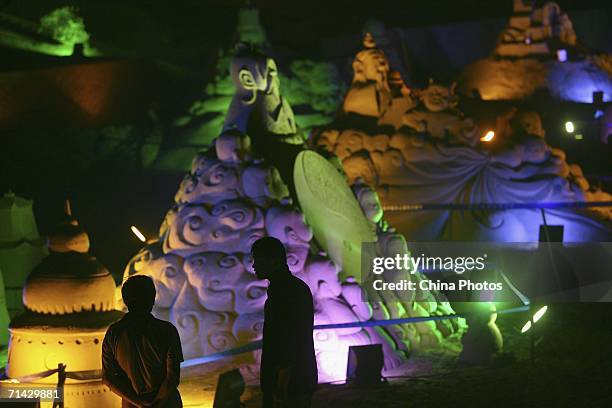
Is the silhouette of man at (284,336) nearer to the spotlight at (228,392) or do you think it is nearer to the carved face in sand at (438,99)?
the spotlight at (228,392)

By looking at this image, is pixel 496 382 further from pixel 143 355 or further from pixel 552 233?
pixel 552 233

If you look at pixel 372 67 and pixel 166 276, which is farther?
pixel 372 67

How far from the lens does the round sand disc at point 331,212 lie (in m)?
8.90

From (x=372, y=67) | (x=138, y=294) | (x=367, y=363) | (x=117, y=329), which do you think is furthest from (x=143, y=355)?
(x=372, y=67)

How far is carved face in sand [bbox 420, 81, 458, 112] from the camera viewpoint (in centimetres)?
1612

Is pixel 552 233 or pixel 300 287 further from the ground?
pixel 552 233

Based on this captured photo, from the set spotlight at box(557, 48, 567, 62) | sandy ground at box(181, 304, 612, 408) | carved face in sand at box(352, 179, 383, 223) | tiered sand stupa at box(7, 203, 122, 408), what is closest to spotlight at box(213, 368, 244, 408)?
tiered sand stupa at box(7, 203, 122, 408)

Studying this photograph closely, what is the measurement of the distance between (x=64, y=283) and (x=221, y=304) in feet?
6.93

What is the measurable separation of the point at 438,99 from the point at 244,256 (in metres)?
8.91

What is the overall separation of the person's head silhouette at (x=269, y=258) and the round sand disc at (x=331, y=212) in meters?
4.32

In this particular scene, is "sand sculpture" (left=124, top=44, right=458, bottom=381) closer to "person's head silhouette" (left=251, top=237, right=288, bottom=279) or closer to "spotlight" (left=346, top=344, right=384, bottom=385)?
"spotlight" (left=346, top=344, right=384, bottom=385)

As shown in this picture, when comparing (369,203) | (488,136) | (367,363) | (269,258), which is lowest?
(367,363)

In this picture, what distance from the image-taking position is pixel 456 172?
15.8m

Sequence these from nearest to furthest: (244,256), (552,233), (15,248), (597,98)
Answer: (244,256), (15,248), (552,233), (597,98)
